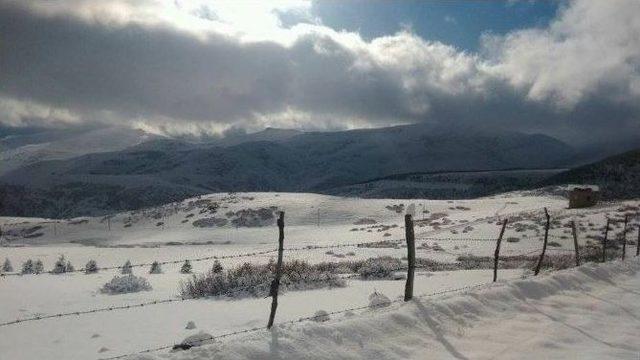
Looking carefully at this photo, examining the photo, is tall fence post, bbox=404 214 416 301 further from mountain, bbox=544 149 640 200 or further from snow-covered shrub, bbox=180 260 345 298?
mountain, bbox=544 149 640 200

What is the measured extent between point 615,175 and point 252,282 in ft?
393

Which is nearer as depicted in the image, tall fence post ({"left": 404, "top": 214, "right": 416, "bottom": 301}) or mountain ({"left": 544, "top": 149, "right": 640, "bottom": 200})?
tall fence post ({"left": 404, "top": 214, "right": 416, "bottom": 301})

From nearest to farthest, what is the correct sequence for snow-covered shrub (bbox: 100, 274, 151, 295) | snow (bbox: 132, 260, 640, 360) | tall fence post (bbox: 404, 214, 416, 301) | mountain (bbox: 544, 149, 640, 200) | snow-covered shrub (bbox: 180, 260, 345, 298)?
snow (bbox: 132, 260, 640, 360) < tall fence post (bbox: 404, 214, 416, 301) < snow-covered shrub (bbox: 180, 260, 345, 298) < snow-covered shrub (bbox: 100, 274, 151, 295) < mountain (bbox: 544, 149, 640, 200)

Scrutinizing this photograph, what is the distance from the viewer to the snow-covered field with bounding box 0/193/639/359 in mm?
11195

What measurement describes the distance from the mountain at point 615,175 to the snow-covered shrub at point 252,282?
85929 mm

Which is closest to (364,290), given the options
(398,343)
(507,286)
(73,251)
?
(507,286)

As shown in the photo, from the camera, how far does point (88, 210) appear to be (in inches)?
7067

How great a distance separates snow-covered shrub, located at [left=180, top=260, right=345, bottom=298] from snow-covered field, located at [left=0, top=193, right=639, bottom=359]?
663 millimetres

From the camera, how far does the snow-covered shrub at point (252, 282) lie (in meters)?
16.0

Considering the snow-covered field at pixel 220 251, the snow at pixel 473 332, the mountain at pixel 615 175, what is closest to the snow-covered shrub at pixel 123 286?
the snow-covered field at pixel 220 251

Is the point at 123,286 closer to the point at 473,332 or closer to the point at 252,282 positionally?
the point at 252,282

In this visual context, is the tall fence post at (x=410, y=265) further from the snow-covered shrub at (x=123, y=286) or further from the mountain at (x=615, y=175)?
the mountain at (x=615, y=175)

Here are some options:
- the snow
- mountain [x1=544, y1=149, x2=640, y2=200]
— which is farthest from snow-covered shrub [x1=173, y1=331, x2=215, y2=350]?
mountain [x1=544, y1=149, x2=640, y2=200]

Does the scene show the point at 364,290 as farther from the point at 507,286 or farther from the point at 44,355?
the point at 44,355
